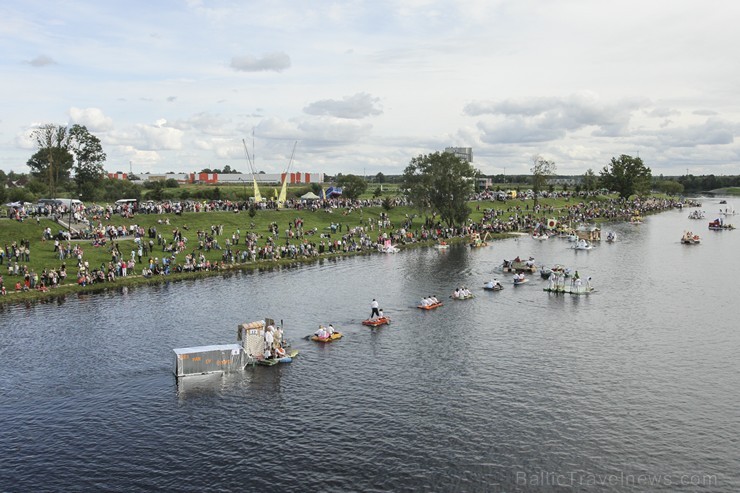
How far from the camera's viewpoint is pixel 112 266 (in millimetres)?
77438

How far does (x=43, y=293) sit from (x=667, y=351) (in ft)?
210

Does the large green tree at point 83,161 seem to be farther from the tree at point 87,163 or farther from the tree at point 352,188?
the tree at point 352,188

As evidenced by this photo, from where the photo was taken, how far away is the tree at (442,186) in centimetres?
13525

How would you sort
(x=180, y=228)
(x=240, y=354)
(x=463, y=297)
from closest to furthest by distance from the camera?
(x=240, y=354), (x=463, y=297), (x=180, y=228)

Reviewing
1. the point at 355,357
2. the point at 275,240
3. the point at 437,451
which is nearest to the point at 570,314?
the point at 355,357

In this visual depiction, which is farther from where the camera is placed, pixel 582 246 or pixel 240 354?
pixel 582 246

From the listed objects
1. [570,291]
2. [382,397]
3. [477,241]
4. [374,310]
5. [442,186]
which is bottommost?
[382,397]

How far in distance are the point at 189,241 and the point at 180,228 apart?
29.3ft

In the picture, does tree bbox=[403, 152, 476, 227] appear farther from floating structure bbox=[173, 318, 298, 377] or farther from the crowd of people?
floating structure bbox=[173, 318, 298, 377]

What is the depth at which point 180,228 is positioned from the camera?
4085 inches

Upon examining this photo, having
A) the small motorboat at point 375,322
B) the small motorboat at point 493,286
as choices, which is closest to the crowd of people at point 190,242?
the small motorboat at point 493,286

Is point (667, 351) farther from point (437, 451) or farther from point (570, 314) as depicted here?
point (437, 451)

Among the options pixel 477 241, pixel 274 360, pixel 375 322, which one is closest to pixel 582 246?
pixel 477 241

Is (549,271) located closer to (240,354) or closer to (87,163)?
(240,354)
